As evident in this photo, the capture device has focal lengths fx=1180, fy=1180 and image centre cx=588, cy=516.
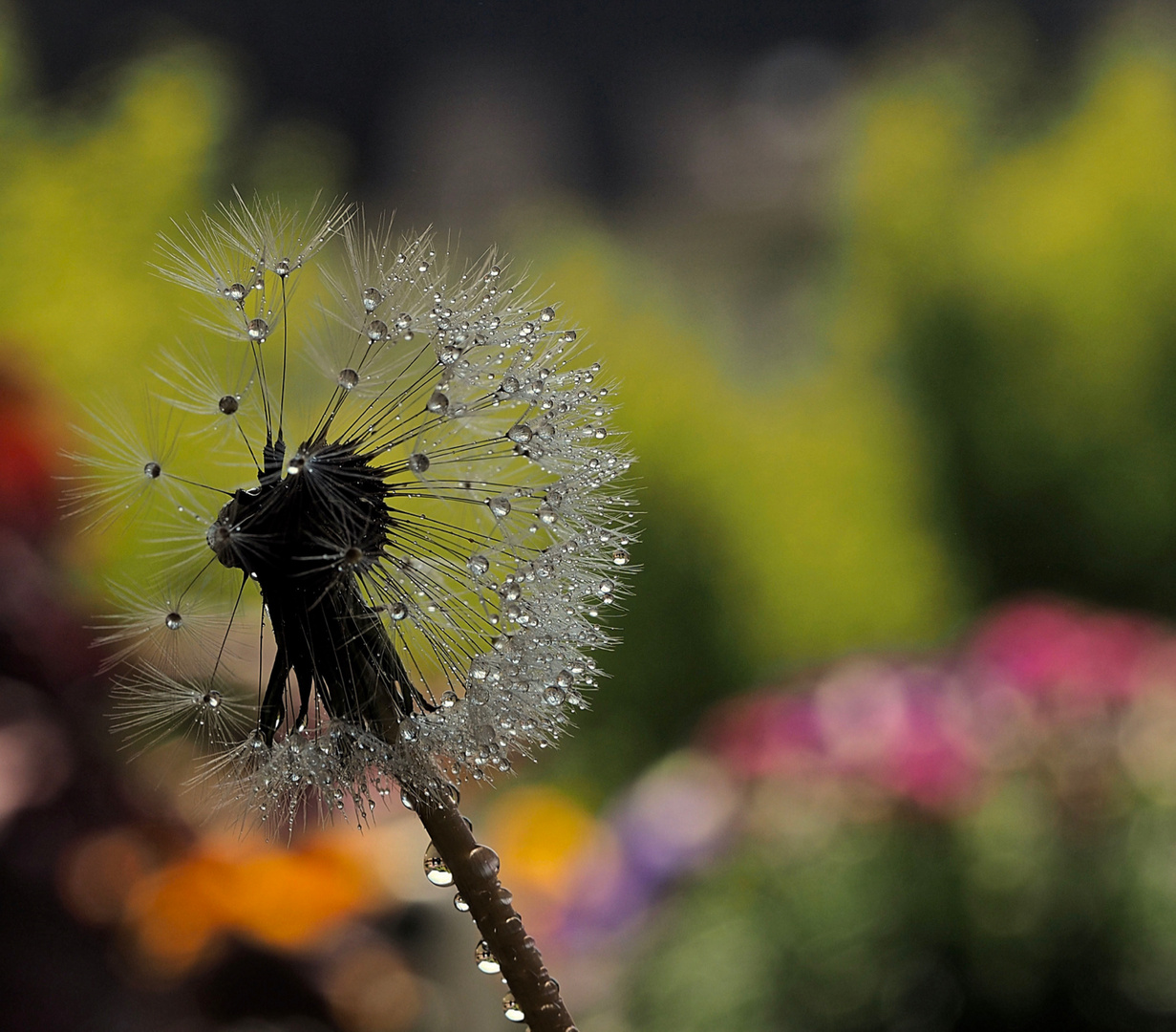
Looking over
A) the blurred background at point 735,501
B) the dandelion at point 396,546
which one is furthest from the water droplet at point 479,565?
the blurred background at point 735,501

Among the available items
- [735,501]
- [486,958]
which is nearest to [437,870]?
[486,958]

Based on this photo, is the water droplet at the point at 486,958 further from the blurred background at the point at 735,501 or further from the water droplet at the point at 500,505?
the blurred background at the point at 735,501

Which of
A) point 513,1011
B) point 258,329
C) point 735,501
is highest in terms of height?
point 735,501

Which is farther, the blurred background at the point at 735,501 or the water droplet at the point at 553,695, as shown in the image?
the blurred background at the point at 735,501

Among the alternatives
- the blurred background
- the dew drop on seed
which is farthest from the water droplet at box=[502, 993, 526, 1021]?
the blurred background

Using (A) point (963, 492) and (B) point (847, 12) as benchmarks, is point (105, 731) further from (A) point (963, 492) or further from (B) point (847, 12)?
(B) point (847, 12)

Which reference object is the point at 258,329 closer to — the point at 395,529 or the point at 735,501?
the point at 395,529

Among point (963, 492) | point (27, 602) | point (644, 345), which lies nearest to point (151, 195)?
point (644, 345)

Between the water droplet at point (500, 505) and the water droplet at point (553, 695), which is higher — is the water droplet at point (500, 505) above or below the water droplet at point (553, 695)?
above
